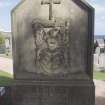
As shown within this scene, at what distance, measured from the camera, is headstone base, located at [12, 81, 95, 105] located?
697 centimetres

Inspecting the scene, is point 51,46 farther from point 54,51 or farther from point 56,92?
point 56,92

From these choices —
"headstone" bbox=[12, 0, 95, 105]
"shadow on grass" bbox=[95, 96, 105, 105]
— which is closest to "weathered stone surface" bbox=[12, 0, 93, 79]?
"headstone" bbox=[12, 0, 95, 105]

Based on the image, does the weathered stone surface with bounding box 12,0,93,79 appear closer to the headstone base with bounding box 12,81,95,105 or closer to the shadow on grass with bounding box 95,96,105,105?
the headstone base with bounding box 12,81,95,105

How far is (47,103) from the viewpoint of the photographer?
7.08 meters

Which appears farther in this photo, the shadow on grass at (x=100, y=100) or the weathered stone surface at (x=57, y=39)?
the shadow on grass at (x=100, y=100)

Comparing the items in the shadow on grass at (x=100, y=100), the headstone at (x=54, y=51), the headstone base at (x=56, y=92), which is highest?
the headstone at (x=54, y=51)

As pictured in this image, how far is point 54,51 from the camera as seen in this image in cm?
701

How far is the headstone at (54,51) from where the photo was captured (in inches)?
272

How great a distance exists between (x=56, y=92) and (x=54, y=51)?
923mm

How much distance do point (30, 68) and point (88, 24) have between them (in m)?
1.64

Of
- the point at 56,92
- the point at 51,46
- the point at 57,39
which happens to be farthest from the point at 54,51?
the point at 56,92

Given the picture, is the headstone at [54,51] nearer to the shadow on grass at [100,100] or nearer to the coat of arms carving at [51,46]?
the coat of arms carving at [51,46]

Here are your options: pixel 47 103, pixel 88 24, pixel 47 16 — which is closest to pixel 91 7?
pixel 88 24

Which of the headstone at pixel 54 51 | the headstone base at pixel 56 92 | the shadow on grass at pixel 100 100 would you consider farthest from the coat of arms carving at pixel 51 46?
the shadow on grass at pixel 100 100
